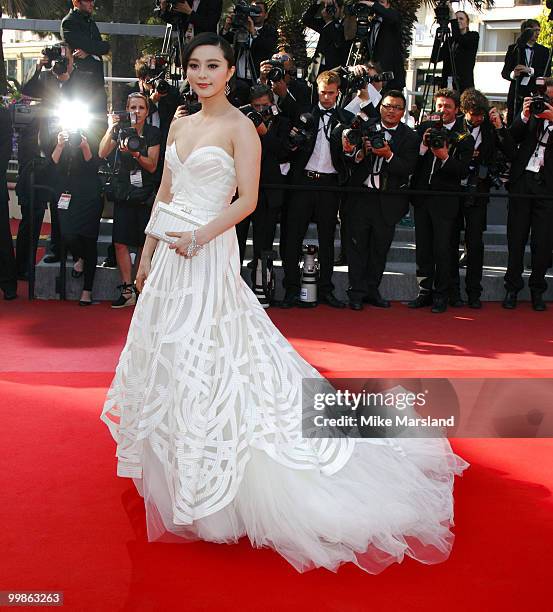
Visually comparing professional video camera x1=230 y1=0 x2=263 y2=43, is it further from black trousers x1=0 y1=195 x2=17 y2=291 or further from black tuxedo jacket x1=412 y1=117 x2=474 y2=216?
black trousers x1=0 y1=195 x2=17 y2=291

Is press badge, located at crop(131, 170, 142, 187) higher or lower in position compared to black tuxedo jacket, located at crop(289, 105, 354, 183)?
lower

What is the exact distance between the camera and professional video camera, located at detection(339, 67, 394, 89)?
7762mm

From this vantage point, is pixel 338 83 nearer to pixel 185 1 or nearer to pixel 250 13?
pixel 250 13

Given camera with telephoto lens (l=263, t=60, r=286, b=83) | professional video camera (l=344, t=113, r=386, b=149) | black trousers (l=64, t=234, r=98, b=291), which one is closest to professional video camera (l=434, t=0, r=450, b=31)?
camera with telephoto lens (l=263, t=60, r=286, b=83)

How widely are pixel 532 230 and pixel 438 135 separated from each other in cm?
115

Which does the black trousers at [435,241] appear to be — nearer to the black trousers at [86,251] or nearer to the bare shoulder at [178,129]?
the black trousers at [86,251]

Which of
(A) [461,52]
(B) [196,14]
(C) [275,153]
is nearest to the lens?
(C) [275,153]

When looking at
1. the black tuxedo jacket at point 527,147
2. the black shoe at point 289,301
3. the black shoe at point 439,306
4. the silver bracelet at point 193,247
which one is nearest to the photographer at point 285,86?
the black shoe at point 289,301

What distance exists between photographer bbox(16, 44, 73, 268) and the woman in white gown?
4296mm

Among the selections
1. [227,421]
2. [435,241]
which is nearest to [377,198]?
[435,241]

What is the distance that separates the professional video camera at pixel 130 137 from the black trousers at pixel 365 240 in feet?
5.62

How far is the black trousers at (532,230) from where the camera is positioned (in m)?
7.52

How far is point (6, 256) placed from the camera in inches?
284

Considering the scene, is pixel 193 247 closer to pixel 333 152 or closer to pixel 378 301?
pixel 333 152
